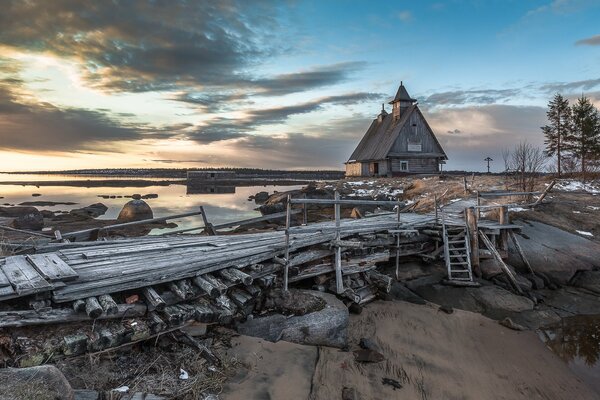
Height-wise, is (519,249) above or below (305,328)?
below

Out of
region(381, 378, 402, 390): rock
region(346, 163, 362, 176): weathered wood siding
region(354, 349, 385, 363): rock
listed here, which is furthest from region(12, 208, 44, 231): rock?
region(346, 163, 362, 176): weathered wood siding

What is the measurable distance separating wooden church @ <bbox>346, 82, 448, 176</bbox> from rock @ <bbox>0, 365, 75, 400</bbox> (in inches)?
1491

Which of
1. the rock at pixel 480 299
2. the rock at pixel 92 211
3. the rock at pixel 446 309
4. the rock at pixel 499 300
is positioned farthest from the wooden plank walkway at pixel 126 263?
the rock at pixel 92 211

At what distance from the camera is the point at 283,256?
9.48 metres

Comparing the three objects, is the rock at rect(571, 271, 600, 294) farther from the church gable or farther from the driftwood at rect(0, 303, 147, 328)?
the church gable

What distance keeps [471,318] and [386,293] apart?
2.41 m

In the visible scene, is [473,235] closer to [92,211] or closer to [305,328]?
[305,328]

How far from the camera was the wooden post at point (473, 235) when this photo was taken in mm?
14172

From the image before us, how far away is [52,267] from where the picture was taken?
20.8 ft

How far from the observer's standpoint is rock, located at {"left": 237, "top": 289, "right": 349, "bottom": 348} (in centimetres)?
762

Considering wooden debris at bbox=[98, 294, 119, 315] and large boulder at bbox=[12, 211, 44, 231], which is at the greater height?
wooden debris at bbox=[98, 294, 119, 315]

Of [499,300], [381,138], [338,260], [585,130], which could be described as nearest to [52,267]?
[338,260]

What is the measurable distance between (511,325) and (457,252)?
4391 mm

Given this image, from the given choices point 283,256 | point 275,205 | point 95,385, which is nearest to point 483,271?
point 283,256
